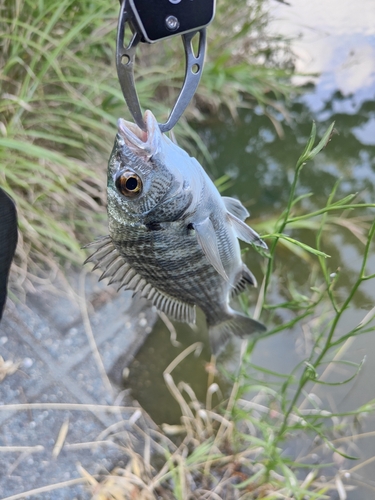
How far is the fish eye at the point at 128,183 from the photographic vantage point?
0.84 metres

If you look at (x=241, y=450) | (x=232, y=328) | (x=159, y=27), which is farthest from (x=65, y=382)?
(x=159, y=27)

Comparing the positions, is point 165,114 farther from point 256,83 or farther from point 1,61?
point 256,83

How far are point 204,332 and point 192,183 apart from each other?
1.66m

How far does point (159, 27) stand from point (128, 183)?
30cm

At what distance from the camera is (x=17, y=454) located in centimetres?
Result: 172

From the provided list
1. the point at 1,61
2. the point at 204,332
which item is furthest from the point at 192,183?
the point at 1,61

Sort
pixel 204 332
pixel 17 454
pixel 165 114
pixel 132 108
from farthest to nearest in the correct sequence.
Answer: pixel 165 114 < pixel 204 332 < pixel 17 454 < pixel 132 108

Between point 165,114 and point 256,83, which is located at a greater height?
point 256,83

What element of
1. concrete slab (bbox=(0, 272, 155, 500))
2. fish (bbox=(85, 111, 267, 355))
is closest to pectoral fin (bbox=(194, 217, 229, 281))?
fish (bbox=(85, 111, 267, 355))

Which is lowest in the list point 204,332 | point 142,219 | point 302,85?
point 204,332

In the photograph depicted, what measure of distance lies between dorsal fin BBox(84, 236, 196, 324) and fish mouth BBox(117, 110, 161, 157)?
0.21 m

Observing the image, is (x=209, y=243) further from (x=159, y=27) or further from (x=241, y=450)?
(x=241, y=450)

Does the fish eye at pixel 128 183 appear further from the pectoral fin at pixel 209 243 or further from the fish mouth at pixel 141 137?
the pectoral fin at pixel 209 243

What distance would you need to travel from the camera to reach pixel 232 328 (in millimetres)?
1294
